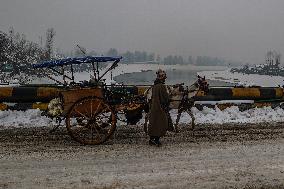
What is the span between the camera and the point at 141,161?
27.0ft

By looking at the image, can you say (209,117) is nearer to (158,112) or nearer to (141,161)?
(158,112)

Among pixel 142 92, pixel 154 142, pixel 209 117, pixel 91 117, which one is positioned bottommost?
pixel 154 142

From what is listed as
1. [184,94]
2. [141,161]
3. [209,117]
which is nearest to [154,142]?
[141,161]

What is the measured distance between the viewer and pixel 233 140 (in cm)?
1038

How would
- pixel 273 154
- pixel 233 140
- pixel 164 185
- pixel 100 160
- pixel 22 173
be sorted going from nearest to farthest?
pixel 164 185 → pixel 22 173 → pixel 100 160 → pixel 273 154 → pixel 233 140

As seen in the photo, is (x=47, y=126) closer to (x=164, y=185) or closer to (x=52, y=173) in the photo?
(x=52, y=173)

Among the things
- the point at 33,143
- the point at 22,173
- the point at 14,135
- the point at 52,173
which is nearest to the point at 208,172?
the point at 52,173

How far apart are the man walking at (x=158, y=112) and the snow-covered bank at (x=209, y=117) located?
3.32 m

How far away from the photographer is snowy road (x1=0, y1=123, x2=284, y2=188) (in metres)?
6.98

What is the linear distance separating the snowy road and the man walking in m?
0.33

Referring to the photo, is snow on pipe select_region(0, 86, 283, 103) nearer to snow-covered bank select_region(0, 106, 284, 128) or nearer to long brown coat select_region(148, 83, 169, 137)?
snow-covered bank select_region(0, 106, 284, 128)

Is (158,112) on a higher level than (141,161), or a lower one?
higher

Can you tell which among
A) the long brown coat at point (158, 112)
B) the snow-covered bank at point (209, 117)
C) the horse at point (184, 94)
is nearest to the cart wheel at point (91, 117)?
the long brown coat at point (158, 112)

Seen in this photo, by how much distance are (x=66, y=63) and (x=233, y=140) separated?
173 inches
